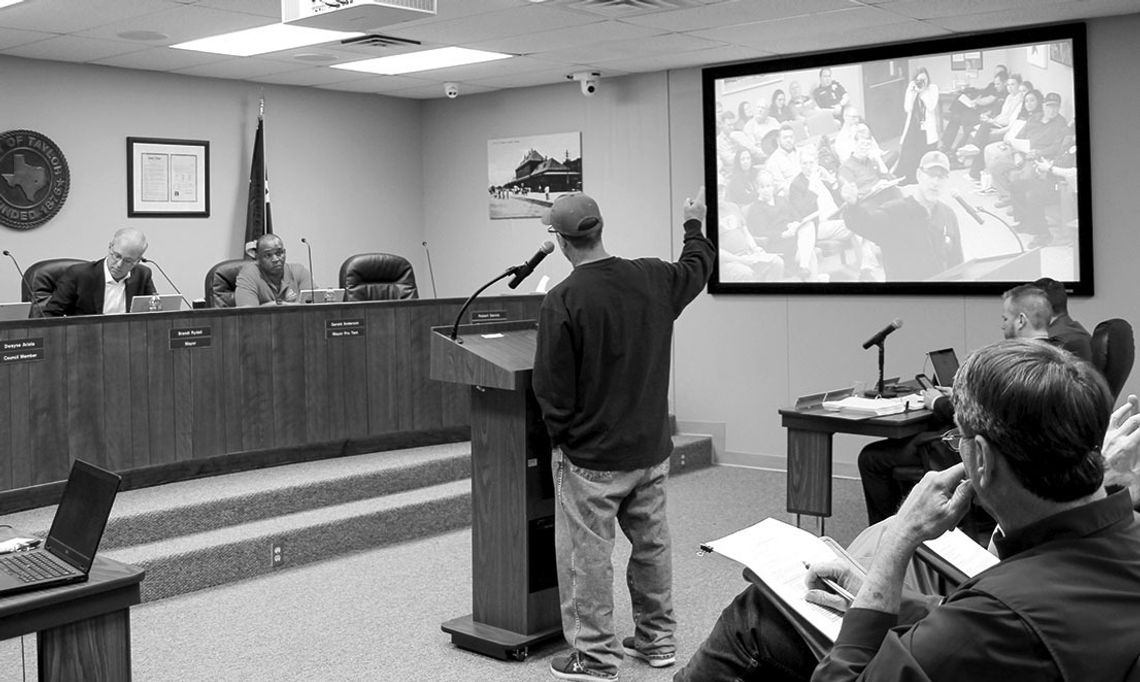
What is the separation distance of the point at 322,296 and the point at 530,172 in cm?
266

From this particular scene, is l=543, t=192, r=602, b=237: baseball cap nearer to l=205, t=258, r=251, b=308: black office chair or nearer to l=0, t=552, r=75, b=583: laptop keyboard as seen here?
l=0, t=552, r=75, b=583: laptop keyboard

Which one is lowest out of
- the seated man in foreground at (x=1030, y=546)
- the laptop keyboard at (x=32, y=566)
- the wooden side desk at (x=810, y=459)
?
the wooden side desk at (x=810, y=459)

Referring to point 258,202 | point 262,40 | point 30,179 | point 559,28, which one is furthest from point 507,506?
point 258,202

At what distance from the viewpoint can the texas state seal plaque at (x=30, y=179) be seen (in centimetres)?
750

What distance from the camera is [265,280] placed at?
7.33 meters

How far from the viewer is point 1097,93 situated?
6.81 metres

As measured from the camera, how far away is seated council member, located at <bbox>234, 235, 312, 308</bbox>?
23.5ft

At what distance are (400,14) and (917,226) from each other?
3829mm

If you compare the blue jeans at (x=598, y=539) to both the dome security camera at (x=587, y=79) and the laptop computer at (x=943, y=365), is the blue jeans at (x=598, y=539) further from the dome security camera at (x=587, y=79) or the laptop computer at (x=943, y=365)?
the dome security camera at (x=587, y=79)

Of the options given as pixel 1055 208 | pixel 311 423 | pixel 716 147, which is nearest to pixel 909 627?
pixel 311 423

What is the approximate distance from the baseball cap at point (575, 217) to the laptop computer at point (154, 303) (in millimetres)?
3051

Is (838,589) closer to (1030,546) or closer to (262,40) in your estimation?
(1030,546)

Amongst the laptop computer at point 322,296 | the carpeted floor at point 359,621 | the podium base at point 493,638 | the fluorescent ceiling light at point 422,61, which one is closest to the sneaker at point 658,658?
the carpeted floor at point 359,621

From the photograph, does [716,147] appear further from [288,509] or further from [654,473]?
[654,473]
